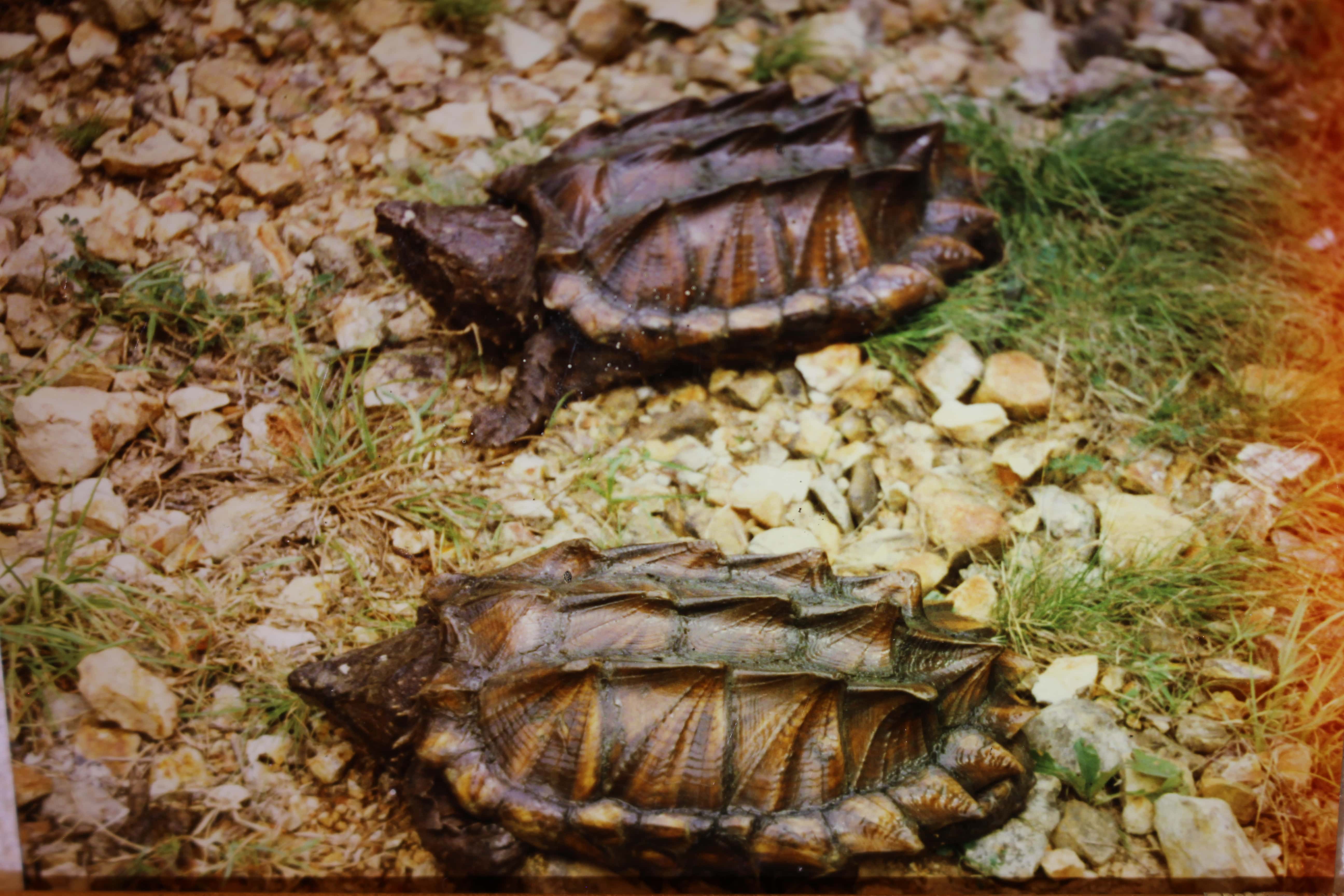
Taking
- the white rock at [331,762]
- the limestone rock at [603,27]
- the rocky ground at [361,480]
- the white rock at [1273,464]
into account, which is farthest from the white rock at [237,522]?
the white rock at [1273,464]

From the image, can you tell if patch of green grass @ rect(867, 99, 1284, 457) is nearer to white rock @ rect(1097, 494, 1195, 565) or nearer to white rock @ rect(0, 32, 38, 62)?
white rock @ rect(1097, 494, 1195, 565)

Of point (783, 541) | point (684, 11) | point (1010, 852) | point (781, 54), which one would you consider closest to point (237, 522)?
point (783, 541)

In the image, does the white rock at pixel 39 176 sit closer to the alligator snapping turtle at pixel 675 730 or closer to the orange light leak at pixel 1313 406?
the alligator snapping turtle at pixel 675 730

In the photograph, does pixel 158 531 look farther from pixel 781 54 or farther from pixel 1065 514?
pixel 781 54

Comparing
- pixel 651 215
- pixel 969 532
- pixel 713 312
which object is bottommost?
pixel 969 532

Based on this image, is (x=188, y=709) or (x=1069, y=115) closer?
(x=188, y=709)

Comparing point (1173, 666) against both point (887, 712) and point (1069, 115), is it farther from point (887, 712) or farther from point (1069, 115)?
point (1069, 115)

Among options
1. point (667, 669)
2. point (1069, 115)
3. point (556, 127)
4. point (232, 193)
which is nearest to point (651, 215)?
point (556, 127)

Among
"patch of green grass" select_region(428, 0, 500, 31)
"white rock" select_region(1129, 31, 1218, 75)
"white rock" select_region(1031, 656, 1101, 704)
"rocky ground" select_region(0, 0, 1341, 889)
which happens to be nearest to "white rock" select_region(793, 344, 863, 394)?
"rocky ground" select_region(0, 0, 1341, 889)
